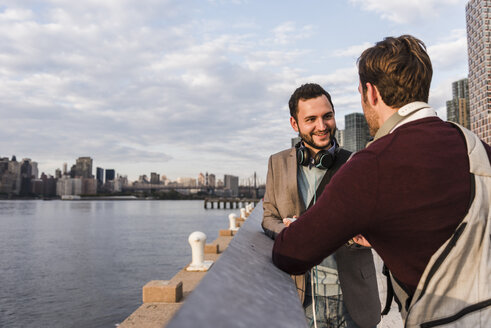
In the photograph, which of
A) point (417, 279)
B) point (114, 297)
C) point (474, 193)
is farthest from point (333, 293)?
point (114, 297)

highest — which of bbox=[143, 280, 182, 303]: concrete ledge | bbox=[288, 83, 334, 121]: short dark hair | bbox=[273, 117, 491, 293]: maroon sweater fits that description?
bbox=[288, 83, 334, 121]: short dark hair

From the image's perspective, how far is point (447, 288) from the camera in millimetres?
1230

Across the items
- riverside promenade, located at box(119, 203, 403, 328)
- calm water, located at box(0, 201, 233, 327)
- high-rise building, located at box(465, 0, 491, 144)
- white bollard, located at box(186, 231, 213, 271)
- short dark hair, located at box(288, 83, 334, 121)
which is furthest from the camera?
high-rise building, located at box(465, 0, 491, 144)

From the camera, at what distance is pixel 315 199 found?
8.05ft

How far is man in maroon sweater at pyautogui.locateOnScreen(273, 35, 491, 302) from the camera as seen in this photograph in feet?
3.92

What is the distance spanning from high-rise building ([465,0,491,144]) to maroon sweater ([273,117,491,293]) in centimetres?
6155

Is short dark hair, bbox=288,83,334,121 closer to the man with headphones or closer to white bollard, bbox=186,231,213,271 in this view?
the man with headphones

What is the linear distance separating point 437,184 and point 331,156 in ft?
4.32

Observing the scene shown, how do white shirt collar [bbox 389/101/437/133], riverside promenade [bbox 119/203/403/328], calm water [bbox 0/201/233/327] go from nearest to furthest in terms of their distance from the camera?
1. riverside promenade [bbox 119/203/403/328]
2. white shirt collar [bbox 389/101/437/133]
3. calm water [bbox 0/201/233/327]

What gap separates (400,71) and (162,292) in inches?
216

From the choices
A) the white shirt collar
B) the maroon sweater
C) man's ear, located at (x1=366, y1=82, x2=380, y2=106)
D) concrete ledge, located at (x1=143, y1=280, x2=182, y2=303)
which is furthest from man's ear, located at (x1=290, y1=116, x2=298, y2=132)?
A: concrete ledge, located at (x1=143, y1=280, x2=182, y2=303)

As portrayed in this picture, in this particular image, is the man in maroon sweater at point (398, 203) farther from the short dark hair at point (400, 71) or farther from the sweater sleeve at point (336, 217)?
the short dark hair at point (400, 71)

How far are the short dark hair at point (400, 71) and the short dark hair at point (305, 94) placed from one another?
3.34 ft

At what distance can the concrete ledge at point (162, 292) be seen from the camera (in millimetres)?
6074
